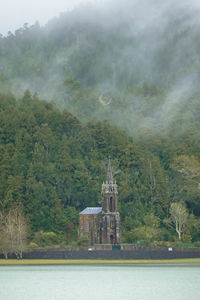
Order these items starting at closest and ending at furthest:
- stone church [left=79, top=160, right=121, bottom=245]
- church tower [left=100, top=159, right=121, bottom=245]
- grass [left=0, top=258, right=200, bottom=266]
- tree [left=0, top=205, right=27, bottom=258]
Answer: grass [left=0, top=258, right=200, bottom=266] < tree [left=0, top=205, right=27, bottom=258] < church tower [left=100, top=159, right=121, bottom=245] < stone church [left=79, top=160, right=121, bottom=245]

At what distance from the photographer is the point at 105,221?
139 metres

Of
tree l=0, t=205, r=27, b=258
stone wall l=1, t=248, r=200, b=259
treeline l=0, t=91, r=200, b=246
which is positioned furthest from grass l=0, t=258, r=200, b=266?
treeline l=0, t=91, r=200, b=246

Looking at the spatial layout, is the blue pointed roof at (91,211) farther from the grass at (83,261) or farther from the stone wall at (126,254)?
the grass at (83,261)

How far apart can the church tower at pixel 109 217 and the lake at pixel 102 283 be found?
31127mm

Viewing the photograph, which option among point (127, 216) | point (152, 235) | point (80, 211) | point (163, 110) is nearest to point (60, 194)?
point (80, 211)

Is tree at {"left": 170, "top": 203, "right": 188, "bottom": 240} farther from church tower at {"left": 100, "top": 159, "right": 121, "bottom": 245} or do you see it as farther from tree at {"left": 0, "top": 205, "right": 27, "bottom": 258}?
tree at {"left": 0, "top": 205, "right": 27, "bottom": 258}

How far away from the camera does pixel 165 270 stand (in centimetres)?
9806

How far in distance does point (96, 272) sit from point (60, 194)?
5973 cm

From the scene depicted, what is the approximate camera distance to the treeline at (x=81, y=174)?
5743 inches

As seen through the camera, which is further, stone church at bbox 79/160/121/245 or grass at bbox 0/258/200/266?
stone church at bbox 79/160/121/245

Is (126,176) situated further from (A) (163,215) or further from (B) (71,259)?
(B) (71,259)

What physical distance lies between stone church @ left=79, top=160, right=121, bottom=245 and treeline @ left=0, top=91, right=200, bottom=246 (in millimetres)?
3370

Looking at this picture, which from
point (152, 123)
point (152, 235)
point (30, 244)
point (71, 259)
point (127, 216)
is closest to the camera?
point (71, 259)

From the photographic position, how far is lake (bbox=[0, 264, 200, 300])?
7075 cm
